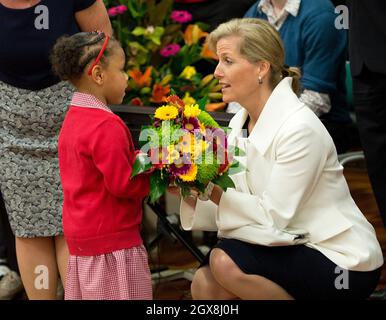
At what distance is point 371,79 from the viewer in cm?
375

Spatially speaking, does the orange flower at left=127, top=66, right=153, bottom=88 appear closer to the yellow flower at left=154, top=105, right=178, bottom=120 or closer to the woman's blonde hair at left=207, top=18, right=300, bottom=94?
the woman's blonde hair at left=207, top=18, right=300, bottom=94

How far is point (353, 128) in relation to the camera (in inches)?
184

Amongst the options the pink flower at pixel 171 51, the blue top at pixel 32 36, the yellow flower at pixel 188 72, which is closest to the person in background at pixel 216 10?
the pink flower at pixel 171 51

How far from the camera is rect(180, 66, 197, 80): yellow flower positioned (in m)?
4.61

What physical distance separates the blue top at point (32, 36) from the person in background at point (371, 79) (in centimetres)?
115

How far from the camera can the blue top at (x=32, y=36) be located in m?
3.47

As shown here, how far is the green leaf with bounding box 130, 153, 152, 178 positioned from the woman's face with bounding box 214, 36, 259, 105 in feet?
1.57

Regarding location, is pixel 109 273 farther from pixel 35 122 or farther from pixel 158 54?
pixel 158 54

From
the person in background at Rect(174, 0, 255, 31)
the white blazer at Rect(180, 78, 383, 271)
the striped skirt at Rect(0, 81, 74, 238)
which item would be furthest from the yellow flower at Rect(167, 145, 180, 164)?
the person in background at Rect(174, 0, 255, 31)

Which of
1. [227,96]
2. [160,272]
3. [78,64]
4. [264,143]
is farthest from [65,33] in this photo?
[160,272]

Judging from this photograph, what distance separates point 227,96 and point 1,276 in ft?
5.61

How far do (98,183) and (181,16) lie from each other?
1953mm

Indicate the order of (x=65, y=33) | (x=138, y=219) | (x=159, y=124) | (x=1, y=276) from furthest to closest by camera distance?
1. (x=1, y=276)
2. (x=65, y=33)
3. (x=138, y=219)
4. (x=159, y=124)
